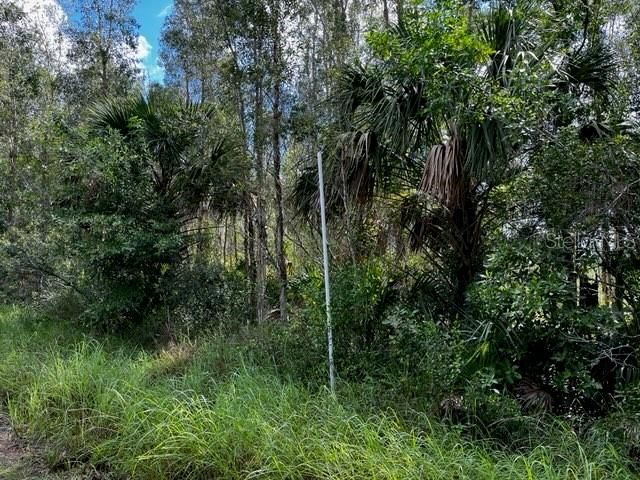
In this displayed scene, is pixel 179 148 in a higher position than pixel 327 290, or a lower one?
higher

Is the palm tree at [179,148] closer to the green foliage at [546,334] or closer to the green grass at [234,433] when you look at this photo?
the green grass at [234,433]

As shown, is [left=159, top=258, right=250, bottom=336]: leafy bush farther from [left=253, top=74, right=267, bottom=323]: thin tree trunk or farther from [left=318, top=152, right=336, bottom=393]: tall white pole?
[left=318, top=152, right=336, bottom=393]: tall white pole

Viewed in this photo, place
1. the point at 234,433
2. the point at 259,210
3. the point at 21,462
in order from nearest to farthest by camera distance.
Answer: the point at 234,433 < the point at 21,462 < the point at 259,210

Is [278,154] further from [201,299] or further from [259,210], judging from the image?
[201,299]

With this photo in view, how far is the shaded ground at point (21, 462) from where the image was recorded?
9.13 ft

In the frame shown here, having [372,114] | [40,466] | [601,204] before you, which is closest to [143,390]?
[40,466]

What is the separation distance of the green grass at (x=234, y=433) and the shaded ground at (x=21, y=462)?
0.09 metres

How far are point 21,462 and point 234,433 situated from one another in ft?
4.94

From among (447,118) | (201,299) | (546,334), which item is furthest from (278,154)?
(546,334)

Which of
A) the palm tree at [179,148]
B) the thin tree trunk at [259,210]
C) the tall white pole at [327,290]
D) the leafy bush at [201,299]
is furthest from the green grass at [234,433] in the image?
the palm tree at [179,148]

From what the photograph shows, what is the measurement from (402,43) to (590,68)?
1898 mm

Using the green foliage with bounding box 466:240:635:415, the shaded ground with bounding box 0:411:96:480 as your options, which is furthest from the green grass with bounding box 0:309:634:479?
the green foliage with bounding box 466:240:635:415

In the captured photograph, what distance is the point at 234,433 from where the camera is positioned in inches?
106

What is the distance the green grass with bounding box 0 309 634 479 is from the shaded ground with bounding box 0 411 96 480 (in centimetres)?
9
